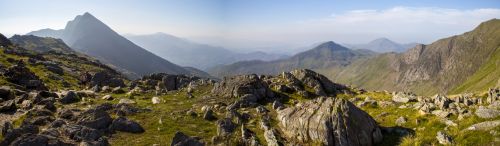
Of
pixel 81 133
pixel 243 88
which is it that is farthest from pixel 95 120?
pixel 243 88

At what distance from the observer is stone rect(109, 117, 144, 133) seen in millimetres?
39531

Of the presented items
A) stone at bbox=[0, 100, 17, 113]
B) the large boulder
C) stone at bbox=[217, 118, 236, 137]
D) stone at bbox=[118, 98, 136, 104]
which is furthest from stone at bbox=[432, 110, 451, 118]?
the large boulder

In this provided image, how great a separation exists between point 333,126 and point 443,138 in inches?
323

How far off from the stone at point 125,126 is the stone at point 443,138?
26824mm

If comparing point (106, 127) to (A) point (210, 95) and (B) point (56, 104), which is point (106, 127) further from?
(A) point (210, 95)

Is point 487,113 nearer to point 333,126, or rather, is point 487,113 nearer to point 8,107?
point 333,126

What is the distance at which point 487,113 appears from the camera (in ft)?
113

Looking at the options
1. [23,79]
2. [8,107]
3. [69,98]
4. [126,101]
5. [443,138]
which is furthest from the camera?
[23,79]

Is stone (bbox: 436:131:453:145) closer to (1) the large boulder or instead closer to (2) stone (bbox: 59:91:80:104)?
(2) stone (bbox: 59:91:80:104)

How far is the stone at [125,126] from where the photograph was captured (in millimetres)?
39531

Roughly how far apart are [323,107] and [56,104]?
36442mm

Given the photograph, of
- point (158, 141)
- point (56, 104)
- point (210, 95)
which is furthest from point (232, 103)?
point (56, 104)

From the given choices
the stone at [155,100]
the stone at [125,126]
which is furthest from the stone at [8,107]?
the stone at [125,126]

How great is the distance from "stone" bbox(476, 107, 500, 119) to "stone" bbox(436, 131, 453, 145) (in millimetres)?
5578
